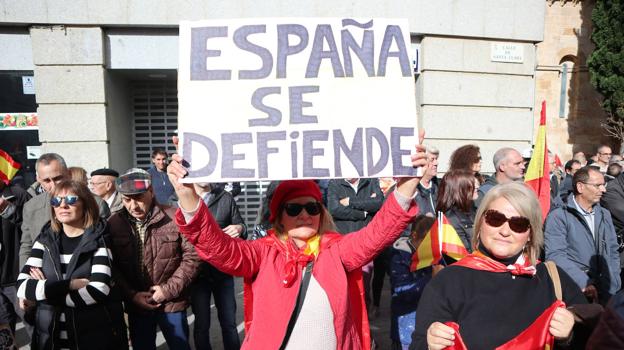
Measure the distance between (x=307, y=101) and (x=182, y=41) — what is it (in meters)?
0.69

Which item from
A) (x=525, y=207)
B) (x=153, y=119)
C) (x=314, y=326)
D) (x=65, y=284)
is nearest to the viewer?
(x=525, y=207)

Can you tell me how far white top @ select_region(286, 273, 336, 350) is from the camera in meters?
1.93

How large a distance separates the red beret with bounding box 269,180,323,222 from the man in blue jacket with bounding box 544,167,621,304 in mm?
2434

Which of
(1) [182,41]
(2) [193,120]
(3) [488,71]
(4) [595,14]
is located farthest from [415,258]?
(4) [595,14]

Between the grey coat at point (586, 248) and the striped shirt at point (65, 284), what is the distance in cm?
345

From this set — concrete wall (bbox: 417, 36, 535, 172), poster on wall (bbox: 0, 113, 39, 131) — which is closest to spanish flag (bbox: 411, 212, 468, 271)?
concrete wall (bbox: 417, 36, 535, 172)

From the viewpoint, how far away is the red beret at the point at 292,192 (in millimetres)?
2176

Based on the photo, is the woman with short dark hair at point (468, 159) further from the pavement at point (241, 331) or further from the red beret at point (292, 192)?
the red beret at point (292, 192)

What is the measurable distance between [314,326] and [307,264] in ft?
0.96

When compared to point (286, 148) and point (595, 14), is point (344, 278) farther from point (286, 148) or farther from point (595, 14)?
point (595, 14)

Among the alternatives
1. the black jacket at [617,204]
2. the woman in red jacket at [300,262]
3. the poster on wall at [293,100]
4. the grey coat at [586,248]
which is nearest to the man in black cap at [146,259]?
the woman in red jacket at [300,262]

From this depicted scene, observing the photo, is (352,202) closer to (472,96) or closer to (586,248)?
(586,248)

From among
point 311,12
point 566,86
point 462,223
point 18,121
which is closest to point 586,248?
point 462,223

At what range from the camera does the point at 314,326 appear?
195 cm
